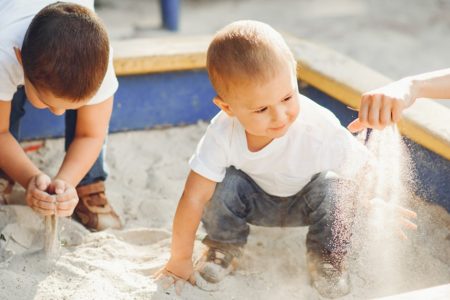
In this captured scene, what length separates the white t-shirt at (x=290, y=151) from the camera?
166 centimetres

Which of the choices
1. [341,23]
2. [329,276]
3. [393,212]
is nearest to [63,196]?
[329,276]

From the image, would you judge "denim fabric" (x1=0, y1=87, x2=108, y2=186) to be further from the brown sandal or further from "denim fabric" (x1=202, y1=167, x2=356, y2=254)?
"denim fabric" (x1=202, y1=167, x2=356, y2=254)

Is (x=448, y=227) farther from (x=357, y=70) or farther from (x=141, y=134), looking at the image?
(x=141, y=134)

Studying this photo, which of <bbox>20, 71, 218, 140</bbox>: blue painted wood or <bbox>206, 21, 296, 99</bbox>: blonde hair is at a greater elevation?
<bbox>206, 21, 296, 99</bbox>: blonde hair

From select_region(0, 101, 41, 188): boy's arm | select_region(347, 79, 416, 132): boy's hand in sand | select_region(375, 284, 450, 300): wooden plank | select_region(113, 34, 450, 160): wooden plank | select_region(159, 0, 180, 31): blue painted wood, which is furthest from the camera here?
select_region(159, 0, 180, 31): blue painted wood

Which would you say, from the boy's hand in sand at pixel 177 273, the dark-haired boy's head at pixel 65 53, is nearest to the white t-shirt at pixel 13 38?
the dark-haired boy's head at pixel 65 53

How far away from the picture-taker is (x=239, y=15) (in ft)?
12.2

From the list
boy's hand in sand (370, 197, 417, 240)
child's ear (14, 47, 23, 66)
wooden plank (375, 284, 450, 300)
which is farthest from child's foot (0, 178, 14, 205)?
wooden plank (375, 284, 450, 300)

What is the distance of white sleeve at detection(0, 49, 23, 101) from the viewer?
171cm

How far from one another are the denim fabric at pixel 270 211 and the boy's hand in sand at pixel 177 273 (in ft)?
0.41

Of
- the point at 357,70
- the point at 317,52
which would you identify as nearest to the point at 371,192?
the point at 357,70

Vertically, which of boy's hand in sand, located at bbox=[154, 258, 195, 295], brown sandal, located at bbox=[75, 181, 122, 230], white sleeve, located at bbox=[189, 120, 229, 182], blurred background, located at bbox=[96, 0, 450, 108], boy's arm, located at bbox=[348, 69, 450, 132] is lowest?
blurred background, located at bbox=[96, 0, 450, 108]

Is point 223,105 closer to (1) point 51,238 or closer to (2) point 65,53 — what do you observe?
(2) point 65,53

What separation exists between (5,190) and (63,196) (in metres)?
0.46
